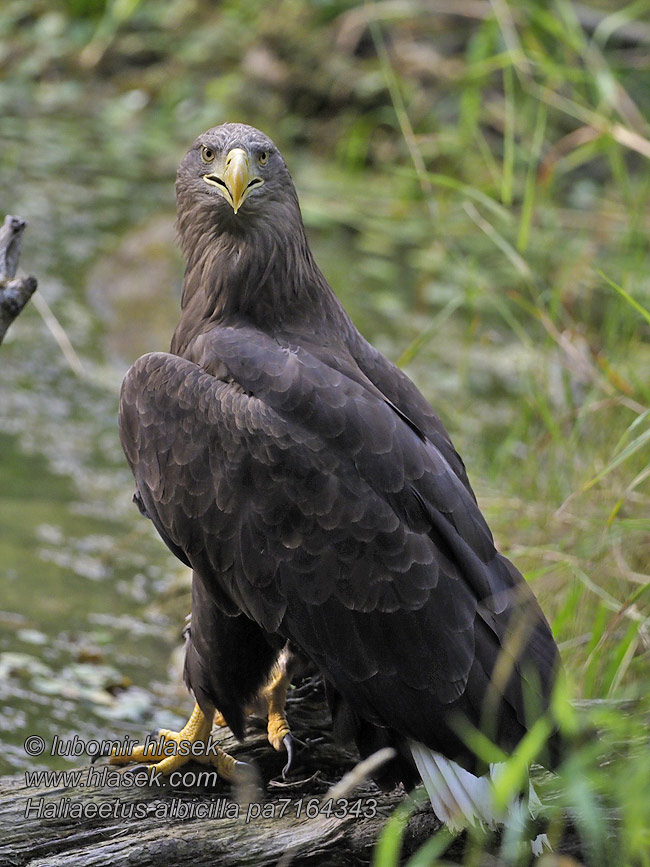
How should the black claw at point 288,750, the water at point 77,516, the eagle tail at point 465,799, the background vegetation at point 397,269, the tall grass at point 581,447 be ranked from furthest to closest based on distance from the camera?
the water at point 77,516
the background vegetation at point 397,269
the black claw at point 288,750
the tall grass at point 581,447
the eagle tail at point 465,799

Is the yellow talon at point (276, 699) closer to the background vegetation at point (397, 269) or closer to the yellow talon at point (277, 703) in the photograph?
the yellow talon at point (277, 703)

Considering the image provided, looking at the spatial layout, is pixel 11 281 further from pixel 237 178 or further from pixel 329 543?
pixel 329 543

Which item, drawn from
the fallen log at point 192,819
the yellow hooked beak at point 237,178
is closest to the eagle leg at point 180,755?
the fallen log at point 192,819

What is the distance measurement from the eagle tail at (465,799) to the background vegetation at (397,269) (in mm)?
91

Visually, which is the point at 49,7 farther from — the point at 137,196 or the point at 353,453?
the point at 353,453

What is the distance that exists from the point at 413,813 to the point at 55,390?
4.01 m

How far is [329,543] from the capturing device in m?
2.52

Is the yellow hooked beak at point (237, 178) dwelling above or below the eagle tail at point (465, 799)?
above

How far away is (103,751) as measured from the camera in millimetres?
2820

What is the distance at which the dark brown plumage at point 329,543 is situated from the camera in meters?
2.46

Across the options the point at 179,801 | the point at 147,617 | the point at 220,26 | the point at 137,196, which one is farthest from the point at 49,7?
the point at 179,801

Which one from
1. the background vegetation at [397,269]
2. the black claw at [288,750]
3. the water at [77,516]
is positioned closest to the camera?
the black claw at [288,750]

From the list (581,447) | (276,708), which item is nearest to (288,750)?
(276,708)

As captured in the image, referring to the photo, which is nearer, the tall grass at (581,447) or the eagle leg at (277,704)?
the tall grass at (581,447)
